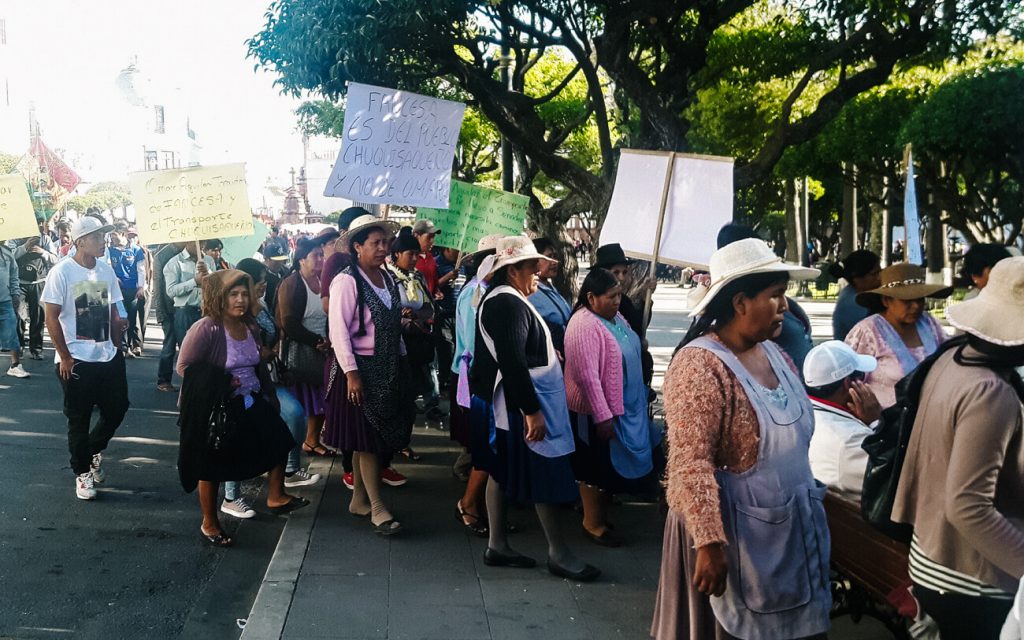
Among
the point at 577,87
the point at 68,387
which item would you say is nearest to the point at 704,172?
the point at 68,387

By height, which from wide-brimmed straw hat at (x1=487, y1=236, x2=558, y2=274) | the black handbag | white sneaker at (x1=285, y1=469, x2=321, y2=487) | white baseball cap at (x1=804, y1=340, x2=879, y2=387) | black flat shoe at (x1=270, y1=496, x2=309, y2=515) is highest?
wide-brimmed straw hat at (x1=487, y1=236, x2=558, y2=274)

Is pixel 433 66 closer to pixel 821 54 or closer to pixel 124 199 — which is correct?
pixel 821 54

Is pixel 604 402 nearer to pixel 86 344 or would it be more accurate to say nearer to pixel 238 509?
pixel 238 509

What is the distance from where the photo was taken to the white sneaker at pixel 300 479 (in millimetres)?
7953

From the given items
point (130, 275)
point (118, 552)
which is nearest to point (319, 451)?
point (118, 552)

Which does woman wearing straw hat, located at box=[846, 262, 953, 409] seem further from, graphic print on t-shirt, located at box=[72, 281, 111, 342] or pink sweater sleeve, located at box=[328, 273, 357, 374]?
graphic print on t-shirt, located at box=[72, 281, 111, 342]

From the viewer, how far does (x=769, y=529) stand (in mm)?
3326

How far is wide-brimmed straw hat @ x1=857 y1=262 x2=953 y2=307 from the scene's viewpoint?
544 cm

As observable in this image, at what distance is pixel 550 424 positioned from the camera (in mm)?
5648

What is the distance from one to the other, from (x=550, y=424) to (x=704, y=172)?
1964 millimetres

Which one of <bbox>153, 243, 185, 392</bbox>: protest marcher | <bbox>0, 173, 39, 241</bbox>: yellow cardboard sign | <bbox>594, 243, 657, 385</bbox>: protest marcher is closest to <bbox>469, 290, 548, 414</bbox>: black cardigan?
<bbox>594, 243, 657, 385</bbox>: protest marcher

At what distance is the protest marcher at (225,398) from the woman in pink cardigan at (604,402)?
1781 mm

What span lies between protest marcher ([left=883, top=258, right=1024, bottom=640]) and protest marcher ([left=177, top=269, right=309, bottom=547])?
13.7ft

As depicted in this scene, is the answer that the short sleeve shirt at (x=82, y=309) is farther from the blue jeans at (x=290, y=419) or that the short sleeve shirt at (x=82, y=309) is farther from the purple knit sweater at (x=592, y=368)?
the purple knit sweater at (x=592, y=368)
